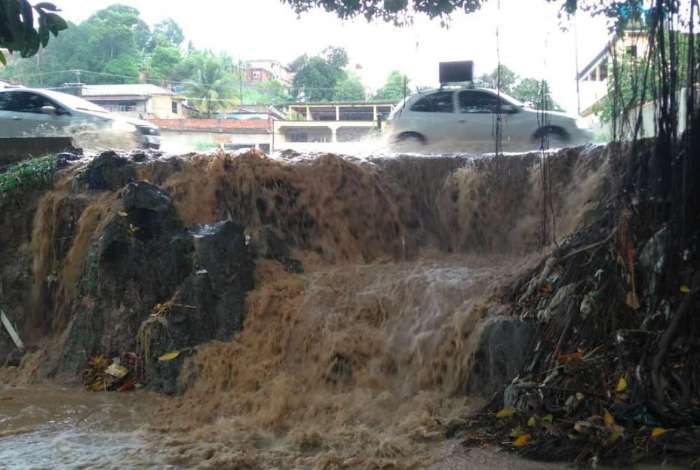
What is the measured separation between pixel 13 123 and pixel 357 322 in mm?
8259

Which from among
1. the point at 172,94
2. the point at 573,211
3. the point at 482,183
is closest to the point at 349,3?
the point at 482,183

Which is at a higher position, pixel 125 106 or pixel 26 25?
pixel 125 106

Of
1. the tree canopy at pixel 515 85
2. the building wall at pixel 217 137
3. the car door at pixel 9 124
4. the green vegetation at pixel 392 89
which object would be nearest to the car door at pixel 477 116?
the tree canopy at pixel 515 85

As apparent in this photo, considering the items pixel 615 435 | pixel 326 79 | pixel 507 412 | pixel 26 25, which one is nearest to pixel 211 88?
pixel 326 79

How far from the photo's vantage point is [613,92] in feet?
20.0

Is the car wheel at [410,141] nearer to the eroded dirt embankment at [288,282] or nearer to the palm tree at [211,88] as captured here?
the eroded dirt embankment at [288,282]

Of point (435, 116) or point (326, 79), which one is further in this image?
point (326, 79)

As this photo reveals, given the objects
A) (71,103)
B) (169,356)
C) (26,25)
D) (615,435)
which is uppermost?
(71,103)

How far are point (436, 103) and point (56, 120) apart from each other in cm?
670

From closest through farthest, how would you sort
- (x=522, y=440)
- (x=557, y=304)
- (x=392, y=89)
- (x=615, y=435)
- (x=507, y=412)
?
1. (x=615, y=435)
2. (x=522, y=440)
3. (x=507, y=412)
4. (x=557, y=304)
5. (x=392, y=89)

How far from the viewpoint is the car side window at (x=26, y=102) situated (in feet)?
42.1

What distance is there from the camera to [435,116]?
13.1 metres

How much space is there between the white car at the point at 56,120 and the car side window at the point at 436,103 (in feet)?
16.0

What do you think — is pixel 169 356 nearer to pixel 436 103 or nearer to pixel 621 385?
pixel 621 385
